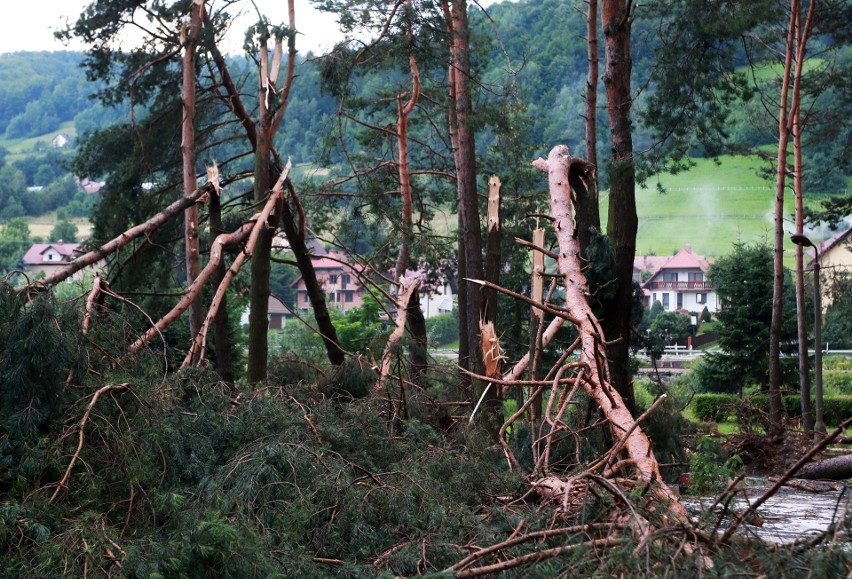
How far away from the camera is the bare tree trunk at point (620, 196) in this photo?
870 centimetres

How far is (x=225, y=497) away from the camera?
175 inches

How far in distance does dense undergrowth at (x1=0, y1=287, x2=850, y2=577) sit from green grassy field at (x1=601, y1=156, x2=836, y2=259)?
221 ft

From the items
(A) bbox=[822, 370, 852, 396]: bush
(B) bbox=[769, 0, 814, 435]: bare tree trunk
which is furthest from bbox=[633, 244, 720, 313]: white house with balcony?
(B) bbox=[769, 0, 814, 435]: bare tree trunk

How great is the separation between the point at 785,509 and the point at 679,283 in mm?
57879

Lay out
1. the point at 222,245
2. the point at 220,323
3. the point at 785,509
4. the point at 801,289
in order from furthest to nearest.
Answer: the point at 801,289 → the point at 220,323 → the point at 222,245 → the point at 785,509

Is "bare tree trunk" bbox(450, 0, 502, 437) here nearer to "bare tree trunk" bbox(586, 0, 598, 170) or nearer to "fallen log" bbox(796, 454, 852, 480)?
"bare tree trunk" bbox(586, 0, 598, 170)

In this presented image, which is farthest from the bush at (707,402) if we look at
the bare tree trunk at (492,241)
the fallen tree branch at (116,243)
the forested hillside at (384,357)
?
the fallen tree branch at (116,243)

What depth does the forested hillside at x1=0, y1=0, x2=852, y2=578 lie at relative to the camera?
3883mm

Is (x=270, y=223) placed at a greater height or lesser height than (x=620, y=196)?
lesser

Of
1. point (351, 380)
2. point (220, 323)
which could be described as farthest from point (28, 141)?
point (351, 380)

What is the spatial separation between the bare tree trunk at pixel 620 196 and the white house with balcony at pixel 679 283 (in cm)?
5236

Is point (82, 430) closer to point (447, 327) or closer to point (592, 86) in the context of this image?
point (592, 86)

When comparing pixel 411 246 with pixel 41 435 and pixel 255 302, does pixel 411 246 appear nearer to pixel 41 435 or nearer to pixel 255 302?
pixel 255 302

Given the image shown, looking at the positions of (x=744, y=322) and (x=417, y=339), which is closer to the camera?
(x=417, y=339)
